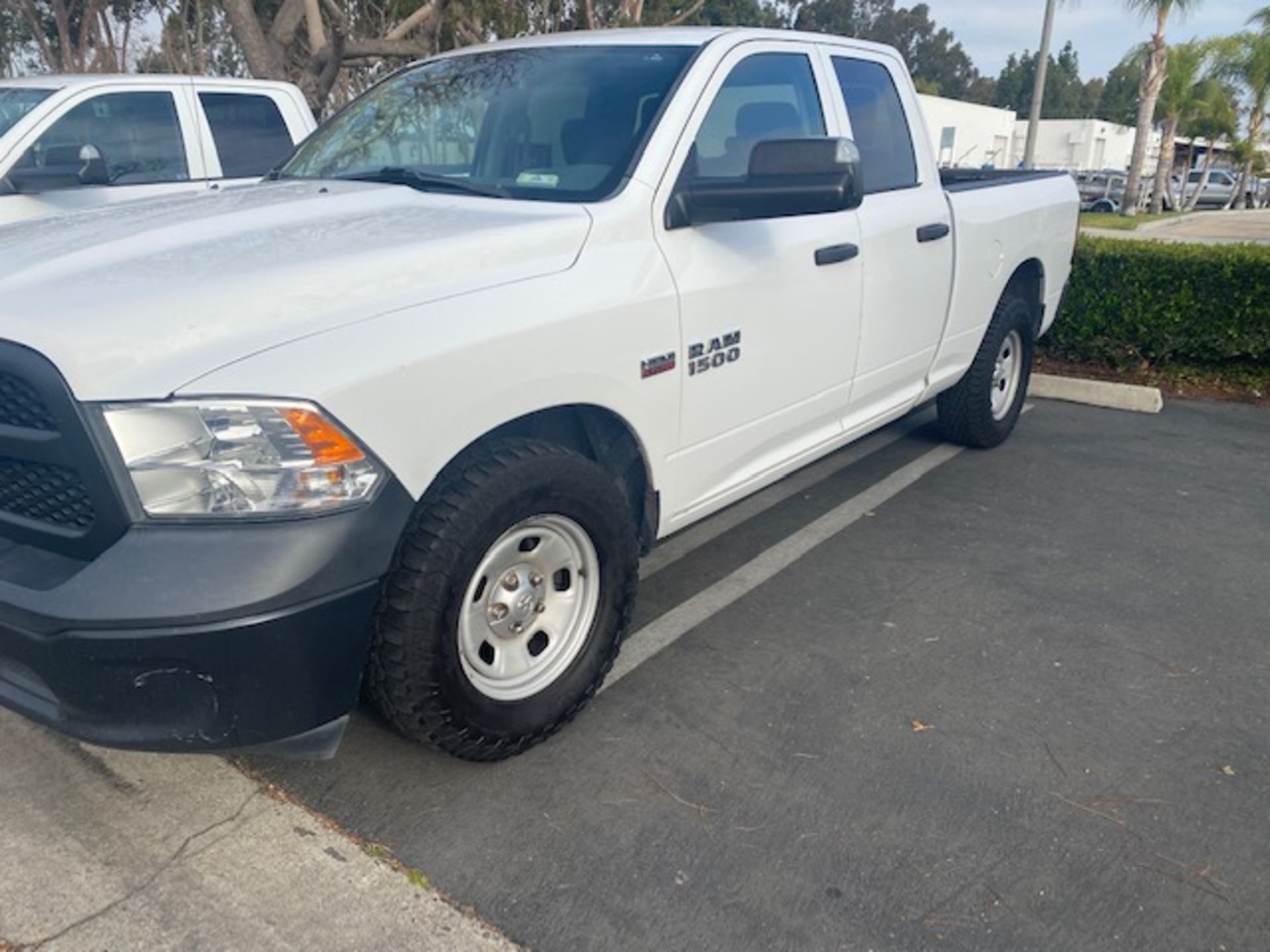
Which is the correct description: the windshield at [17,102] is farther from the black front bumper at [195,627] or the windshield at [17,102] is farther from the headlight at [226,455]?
the headlight at [226,455]

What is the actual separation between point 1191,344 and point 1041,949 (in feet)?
20.7

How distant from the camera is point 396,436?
7.52 feet

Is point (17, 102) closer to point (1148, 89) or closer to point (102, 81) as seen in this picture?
point (102, 81)

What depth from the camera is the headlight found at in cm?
210

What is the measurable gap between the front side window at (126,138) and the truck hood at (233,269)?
3.29m

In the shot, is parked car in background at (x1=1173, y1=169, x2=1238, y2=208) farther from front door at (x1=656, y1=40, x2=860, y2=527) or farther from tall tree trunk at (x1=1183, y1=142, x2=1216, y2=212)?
front door at (x1=656, y1=40, x2=860, y2=527)

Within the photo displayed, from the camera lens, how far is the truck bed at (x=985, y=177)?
5.23 m

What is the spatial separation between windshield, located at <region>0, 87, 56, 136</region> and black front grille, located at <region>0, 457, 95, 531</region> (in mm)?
4498

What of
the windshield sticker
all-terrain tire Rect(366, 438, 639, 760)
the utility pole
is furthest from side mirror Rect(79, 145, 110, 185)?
the utility pole

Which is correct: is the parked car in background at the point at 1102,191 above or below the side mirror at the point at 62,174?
below

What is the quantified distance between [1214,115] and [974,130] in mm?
14636

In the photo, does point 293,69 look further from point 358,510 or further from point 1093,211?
point 1093,211

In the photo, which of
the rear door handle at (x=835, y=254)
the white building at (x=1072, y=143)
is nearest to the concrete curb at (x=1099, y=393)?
the rear door handle at (x=835, y=254)

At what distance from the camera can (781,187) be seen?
2.93 m
